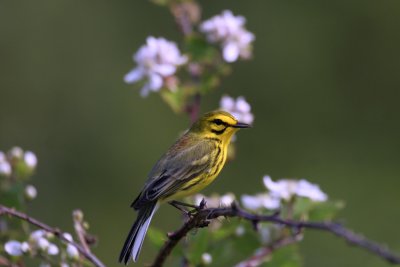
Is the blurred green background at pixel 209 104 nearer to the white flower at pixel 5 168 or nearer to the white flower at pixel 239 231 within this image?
the white flower at pixel 5 168

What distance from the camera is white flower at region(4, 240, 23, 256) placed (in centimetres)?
295

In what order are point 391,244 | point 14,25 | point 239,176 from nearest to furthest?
point 391,244 → point 239,176 → point 14,25

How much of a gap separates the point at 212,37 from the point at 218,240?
1.09 meters

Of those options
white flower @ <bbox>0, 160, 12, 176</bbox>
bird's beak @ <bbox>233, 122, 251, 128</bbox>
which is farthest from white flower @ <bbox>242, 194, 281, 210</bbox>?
white flower @ <bbox>0, 160, 12, 176</bbox>

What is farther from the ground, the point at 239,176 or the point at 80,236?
the point at 239,176

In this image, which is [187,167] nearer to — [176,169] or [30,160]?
[176,169]

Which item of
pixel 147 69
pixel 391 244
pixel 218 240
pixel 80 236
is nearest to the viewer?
pixel 80 236

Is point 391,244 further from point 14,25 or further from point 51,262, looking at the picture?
point 14,25

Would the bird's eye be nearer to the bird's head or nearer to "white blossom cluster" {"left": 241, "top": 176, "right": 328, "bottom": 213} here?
the bird's head

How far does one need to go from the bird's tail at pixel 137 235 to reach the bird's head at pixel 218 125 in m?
0.57

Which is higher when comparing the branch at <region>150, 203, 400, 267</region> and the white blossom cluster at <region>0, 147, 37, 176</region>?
the white blossom cluster at <region>0, 147, 37, 176</region>

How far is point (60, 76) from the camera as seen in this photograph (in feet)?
29.7

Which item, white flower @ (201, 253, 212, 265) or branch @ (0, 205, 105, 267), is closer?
branch @ (0, 205, 105, 267)

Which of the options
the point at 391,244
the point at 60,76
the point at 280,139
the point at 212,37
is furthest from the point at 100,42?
the point at 212,37
